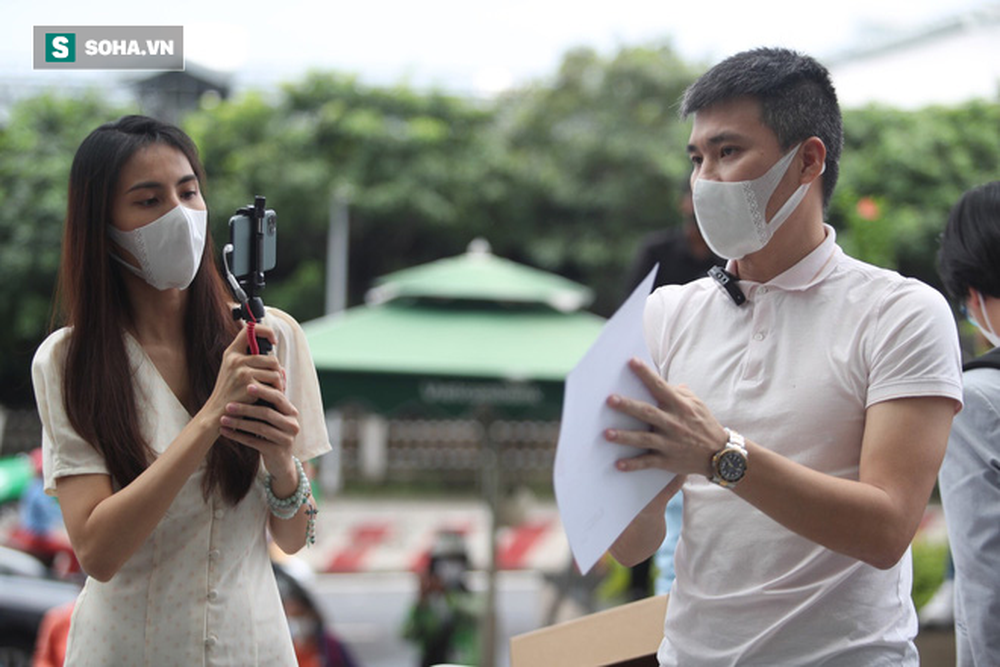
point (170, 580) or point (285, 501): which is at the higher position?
point (285, 501)

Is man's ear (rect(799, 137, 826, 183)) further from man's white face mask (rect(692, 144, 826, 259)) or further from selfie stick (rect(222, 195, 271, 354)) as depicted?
selfie stick (rect(222, 195, 271, 354))

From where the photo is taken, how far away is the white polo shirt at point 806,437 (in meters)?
1.41

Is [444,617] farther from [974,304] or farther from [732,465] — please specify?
[732,465]

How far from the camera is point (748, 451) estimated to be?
1288 millimetres

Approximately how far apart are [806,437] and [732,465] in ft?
0.70

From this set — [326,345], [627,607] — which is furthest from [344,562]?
[627,607]

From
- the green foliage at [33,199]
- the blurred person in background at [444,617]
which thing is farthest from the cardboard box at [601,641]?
the green foliage at [33,199]

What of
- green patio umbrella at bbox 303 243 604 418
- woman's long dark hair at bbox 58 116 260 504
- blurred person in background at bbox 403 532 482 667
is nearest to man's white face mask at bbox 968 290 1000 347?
woman's long dark hair at bbox 58 116 260 504

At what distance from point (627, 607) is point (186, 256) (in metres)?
1.07

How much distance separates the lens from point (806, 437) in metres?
1.43

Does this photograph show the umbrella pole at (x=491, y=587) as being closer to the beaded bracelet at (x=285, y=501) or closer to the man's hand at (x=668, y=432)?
the beaded bracelet at (x=285, y=501)

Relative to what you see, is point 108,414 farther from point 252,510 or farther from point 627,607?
point 627,607

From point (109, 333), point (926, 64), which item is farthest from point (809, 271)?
point (926, 64)

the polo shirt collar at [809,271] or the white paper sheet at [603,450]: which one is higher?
the polo shirt collar at [809,271]
